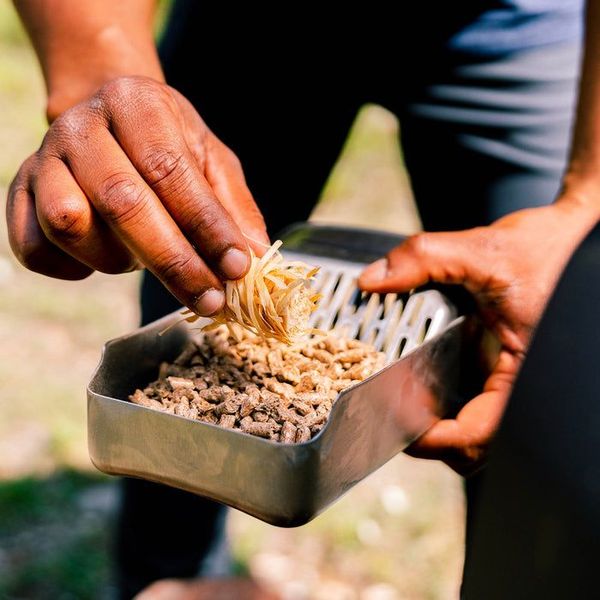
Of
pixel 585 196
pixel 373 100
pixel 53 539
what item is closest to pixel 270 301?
pixel 585 196

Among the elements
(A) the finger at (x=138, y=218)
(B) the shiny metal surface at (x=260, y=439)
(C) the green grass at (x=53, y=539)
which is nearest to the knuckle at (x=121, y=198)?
(A) the finger at (x=138, y=218)

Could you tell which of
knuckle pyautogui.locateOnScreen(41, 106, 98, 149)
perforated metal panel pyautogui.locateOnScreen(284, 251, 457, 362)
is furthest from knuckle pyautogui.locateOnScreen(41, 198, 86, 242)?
perforated metal panel pyautogui.locateOnScreen(284, 251, 457, 362)

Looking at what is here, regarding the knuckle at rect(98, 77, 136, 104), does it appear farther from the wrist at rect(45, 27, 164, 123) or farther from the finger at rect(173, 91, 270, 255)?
the wrist at rect(45, 27, 164, 123)

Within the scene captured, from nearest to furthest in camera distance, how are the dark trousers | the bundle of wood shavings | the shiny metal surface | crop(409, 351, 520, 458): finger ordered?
1. the shiny metal surface
2. the bundle of wood shavings
3. crop(409, 351, 520, 458): finger
4. the dark trousers

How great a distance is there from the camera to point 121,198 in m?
1.30

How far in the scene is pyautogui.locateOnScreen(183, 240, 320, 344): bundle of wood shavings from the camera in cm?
142

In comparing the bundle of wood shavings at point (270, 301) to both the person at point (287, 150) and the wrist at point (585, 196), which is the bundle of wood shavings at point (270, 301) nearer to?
the person at point (287, 150)

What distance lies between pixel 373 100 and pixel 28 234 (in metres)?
1.02

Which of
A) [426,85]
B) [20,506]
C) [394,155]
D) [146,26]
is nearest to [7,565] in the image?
[20,506]

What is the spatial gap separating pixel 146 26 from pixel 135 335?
2.29 ft

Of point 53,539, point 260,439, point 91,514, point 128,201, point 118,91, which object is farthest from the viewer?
point 91,514

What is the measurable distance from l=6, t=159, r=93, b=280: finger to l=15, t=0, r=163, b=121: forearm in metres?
0.29

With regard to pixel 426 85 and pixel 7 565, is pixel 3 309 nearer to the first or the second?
pixel 7 565

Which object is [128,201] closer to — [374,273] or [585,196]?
[374,273]
